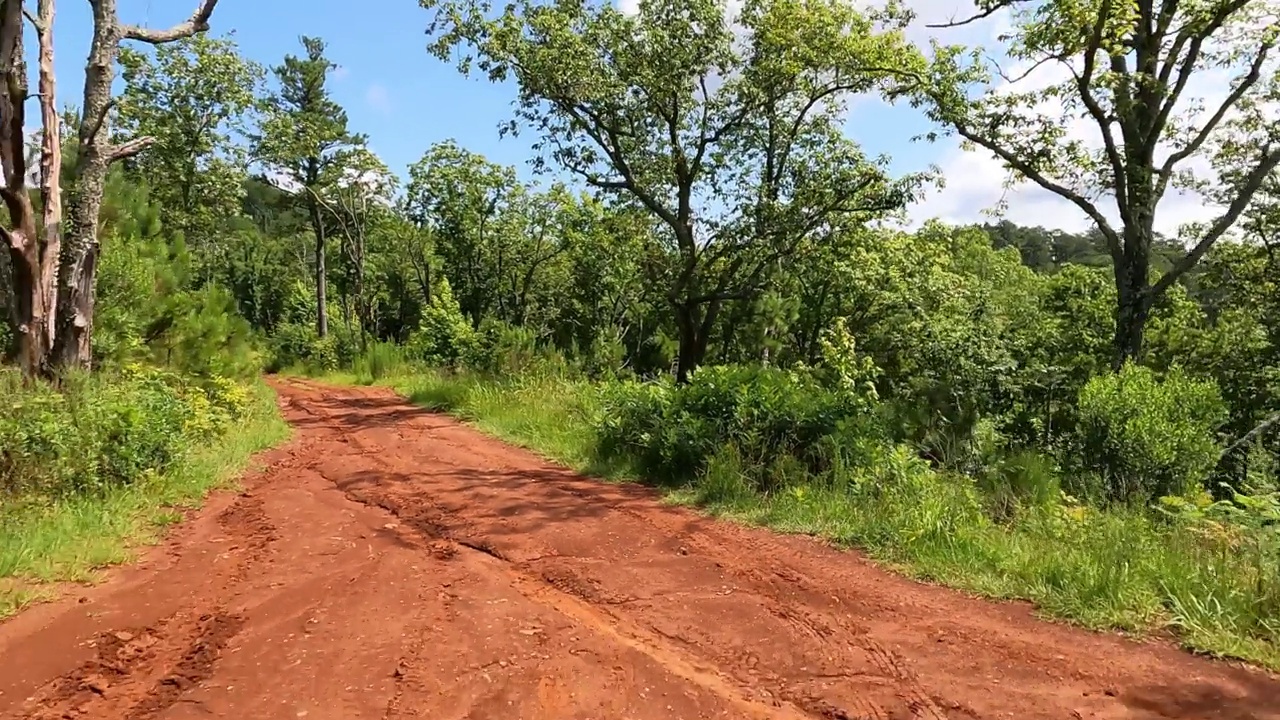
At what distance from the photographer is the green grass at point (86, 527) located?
483 centimetres

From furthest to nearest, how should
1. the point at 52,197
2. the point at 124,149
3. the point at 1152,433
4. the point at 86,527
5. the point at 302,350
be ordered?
the point at 302,350
the point at 124,149
the point at 52,197
the point at 1152,433
the point at 86,527

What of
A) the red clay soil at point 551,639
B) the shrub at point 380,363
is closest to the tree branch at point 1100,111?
the red clay soil at point 551,639

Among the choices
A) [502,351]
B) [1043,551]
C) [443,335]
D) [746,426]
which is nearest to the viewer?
[1043,551]

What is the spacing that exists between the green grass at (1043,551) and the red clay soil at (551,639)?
26 centimetres

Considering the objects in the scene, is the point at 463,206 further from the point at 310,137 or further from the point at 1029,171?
the point at 1029,171

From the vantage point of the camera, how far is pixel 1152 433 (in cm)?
636

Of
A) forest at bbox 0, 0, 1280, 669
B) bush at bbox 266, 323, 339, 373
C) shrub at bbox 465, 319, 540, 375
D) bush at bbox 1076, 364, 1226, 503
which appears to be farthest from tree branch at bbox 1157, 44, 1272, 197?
bush at bbox 266, 323, 339, 373

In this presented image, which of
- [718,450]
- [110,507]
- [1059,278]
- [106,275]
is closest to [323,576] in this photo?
[110,507]

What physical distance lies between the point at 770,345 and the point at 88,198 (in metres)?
17.4

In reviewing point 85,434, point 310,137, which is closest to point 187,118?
point 310,137

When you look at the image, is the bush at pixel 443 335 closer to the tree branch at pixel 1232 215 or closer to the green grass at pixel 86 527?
the green grass at pixel 86 527

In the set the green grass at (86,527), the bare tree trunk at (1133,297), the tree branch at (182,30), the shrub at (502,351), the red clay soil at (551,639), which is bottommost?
the red clay soil at (551,639)

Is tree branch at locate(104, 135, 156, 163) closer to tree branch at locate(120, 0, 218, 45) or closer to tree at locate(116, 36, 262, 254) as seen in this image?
tree branch at locate(120, 0, 218, 45)

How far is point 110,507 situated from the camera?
19.9 ft
